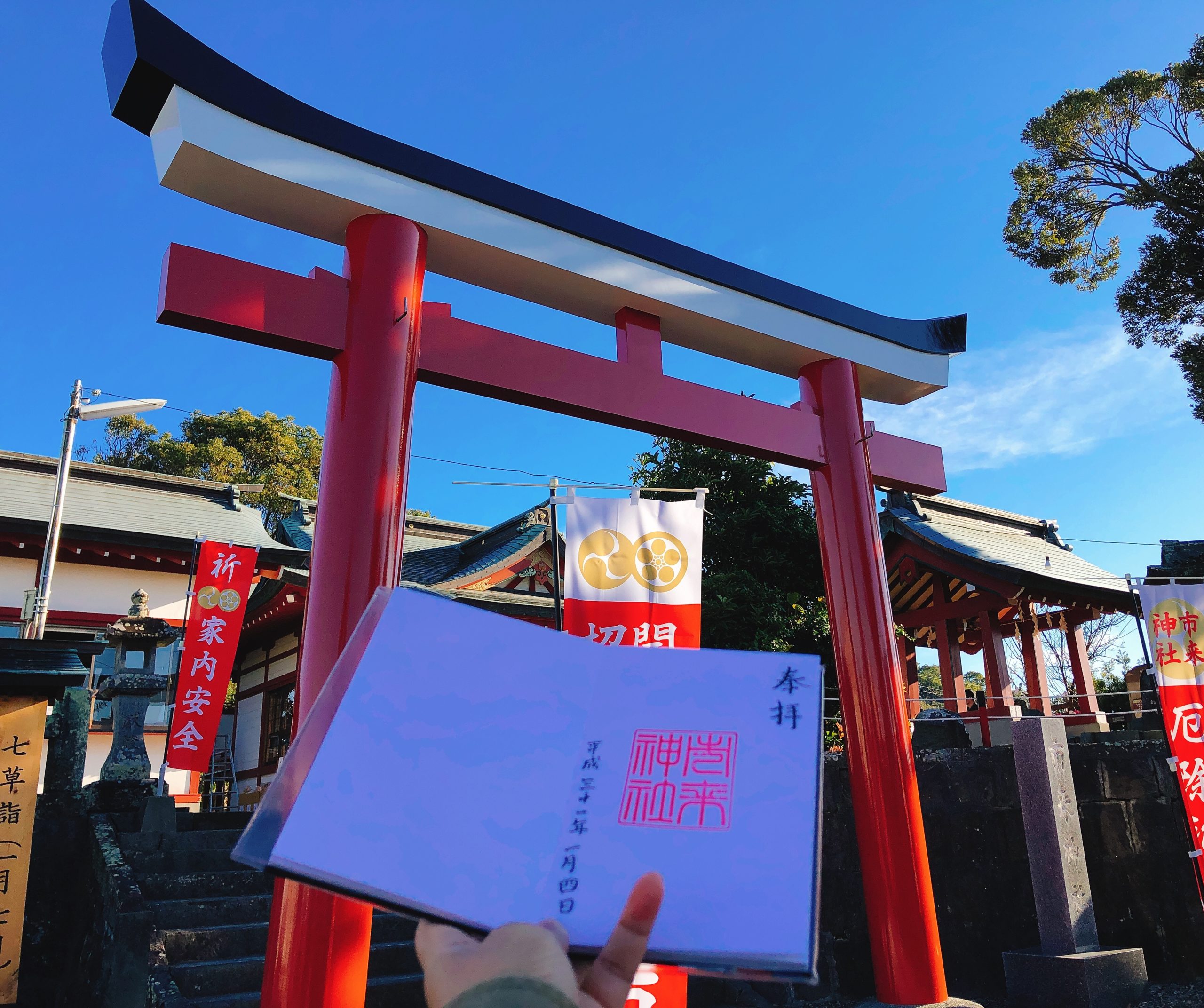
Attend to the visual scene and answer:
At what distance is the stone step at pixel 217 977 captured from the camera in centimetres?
439

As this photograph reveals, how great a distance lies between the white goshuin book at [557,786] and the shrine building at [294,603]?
12.0 m

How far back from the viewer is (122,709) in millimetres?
7289

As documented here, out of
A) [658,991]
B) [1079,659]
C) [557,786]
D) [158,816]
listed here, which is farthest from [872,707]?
[1079,659]

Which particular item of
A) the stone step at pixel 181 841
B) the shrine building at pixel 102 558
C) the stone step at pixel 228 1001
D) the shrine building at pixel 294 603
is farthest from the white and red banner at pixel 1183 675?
the shrine building at pixel 102 558

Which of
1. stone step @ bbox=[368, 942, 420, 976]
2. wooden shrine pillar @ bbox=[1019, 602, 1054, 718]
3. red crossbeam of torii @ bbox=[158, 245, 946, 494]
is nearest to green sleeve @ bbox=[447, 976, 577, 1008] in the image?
red crossbeam of torii @ bbox=[158, 245, 946, 494]

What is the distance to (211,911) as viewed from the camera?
506cm

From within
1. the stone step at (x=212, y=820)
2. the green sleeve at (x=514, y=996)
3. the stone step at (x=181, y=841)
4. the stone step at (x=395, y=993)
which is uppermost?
the stone step at (x=212, y=820)

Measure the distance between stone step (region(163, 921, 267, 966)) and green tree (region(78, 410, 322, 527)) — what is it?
71.5 feet

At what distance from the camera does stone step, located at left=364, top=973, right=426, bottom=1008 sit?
14.7 ft

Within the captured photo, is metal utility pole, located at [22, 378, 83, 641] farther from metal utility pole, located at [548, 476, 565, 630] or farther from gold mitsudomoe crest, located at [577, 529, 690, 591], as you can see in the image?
gold mitsudomoe crest, located at [577, 529, 690, 591]

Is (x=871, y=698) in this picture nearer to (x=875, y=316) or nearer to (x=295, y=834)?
(x=875, y=316)

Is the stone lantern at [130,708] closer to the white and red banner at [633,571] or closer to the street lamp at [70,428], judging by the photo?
the street lamp at [70,428]

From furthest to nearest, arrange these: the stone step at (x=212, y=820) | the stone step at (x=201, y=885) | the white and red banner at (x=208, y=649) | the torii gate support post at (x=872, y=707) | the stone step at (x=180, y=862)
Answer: the white and red banner at (x=208, y=649) < the stone step at (x=212, y=820) < the stone step at (x=180, y=862) < the stone step at (x=201, y=885) < the torii gate support post at (x=872, y=707)

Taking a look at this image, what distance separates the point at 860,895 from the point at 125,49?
7.24 metres
